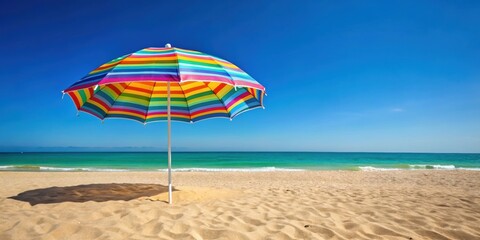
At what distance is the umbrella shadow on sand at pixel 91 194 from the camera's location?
192 inches

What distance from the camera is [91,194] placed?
5371 mm

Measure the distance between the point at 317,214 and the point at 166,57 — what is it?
3.14 m

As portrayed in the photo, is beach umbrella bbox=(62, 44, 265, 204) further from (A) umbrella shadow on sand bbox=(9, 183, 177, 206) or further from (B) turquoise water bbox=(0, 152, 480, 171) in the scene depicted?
(B) turquoise water bbox=(0, 152, 480, 171)

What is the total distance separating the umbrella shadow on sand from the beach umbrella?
121 cm

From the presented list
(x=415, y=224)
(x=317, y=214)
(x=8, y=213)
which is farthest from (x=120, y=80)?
(x=415, y=224)

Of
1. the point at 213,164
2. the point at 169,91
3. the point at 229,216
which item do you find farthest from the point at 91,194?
the point at 213,164

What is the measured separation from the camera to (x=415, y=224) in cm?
358

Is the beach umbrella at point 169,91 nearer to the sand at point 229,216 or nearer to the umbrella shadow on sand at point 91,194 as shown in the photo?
the sand at point 229,216

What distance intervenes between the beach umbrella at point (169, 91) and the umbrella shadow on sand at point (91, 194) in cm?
121

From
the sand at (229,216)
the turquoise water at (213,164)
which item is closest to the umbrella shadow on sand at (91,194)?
the sand at (229,216)

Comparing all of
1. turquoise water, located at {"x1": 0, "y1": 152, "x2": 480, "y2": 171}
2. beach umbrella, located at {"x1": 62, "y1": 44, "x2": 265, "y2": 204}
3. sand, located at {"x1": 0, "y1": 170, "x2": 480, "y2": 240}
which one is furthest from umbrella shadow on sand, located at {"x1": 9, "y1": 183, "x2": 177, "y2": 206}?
turquoise water, located at {"x1": 0, "y1": 152, "x2": 480, "y2": 171}

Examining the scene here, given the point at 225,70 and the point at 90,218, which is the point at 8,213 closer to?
the point at 90,218

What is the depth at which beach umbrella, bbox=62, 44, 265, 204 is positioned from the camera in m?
3.59

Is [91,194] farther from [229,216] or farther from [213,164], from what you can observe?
[213,164]
